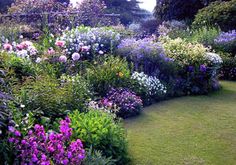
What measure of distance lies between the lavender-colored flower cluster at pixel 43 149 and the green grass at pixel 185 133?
121 cm

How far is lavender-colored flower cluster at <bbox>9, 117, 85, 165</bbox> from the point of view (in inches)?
120

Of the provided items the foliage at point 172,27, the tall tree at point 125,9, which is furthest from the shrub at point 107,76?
the tall tree at point 125,9

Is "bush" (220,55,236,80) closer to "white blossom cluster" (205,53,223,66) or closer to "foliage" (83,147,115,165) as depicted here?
"white blossom cluster" (205,53,223,66)

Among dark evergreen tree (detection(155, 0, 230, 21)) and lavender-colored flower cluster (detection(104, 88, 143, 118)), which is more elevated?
dark evergreen tree (detection(155, 0, 230, 21))

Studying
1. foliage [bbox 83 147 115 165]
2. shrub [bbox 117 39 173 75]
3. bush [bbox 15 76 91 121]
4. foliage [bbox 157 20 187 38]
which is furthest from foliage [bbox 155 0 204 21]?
foliage [bbox 83 147 115 165]

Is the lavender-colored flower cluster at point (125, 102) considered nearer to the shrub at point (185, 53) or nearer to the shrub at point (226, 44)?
the shrub at point (185, 53)

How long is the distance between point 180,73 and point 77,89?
366cm

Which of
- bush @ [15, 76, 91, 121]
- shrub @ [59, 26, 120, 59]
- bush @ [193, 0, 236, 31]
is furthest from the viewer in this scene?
bush @ [193, 0, 236, 31]

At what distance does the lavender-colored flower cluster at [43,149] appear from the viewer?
3046 mm

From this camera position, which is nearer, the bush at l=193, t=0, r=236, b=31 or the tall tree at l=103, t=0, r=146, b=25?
the bush at l=193, t=0, r=236, b=31

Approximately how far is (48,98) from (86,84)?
1849 millimetres

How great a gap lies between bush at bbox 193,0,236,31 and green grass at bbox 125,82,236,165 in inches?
244

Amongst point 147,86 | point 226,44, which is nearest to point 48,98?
point 147,86

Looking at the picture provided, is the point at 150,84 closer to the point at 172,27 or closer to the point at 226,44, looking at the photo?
the point at 226,44
